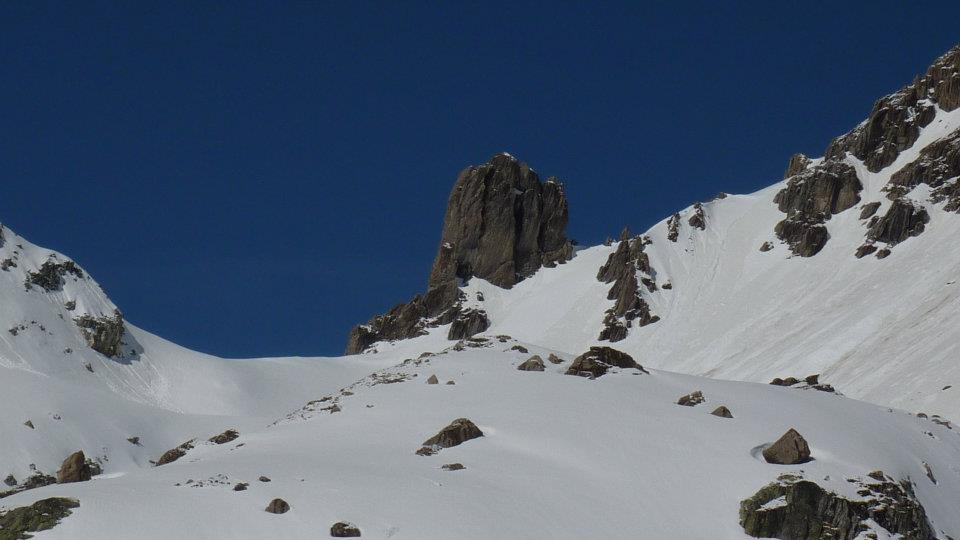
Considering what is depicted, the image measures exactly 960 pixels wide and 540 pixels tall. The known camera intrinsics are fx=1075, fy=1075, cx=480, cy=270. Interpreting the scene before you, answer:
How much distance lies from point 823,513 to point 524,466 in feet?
32.1

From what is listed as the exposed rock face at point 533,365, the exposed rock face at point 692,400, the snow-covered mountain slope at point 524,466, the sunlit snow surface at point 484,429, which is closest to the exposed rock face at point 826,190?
the sunlit snow surface at point 484,429

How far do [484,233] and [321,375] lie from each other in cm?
7259

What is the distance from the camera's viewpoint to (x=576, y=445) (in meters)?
39.0

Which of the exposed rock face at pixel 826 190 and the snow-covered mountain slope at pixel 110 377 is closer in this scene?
the snow-covered mountain slope at pixel 110 377

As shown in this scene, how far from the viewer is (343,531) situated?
2888 cm

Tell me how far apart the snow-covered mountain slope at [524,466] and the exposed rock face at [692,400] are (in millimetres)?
626

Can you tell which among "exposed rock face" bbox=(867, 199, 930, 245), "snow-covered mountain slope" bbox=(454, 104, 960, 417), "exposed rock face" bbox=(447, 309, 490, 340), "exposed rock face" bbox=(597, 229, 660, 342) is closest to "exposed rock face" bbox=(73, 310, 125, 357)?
"snow-covered mountain slope" bbox=(454, 104, 960, 417)

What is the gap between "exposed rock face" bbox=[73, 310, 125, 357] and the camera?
3917 inches

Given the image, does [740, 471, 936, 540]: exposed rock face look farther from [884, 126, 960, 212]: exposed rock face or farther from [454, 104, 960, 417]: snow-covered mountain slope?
[884, 126, 960, 212]: exposed rock face

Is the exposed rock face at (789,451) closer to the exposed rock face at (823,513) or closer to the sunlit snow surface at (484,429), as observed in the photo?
the sunlit snow surface at (484,429)

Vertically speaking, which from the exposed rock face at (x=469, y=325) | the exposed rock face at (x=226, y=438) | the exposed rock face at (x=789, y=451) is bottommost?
the exposed rock face at (x=789, y=451)

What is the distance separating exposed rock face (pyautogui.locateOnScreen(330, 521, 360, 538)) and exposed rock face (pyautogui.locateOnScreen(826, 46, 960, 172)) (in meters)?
132

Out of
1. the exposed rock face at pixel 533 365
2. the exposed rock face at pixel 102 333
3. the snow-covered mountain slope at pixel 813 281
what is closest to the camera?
the exposed rock face at pixel 533 365

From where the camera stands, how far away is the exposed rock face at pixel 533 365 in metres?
52.6
